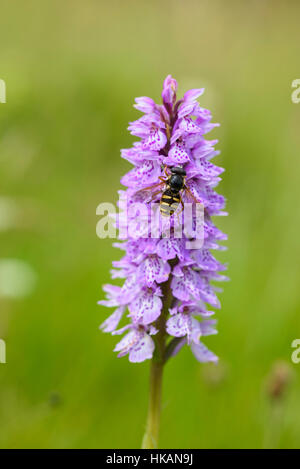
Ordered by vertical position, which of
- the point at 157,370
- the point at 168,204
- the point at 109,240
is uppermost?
the point at 168,204

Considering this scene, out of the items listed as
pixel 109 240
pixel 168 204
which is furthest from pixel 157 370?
pixel 109 240

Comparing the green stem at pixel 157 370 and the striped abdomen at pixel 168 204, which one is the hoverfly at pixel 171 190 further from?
the green stem at pixel 157 370

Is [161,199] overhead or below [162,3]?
below

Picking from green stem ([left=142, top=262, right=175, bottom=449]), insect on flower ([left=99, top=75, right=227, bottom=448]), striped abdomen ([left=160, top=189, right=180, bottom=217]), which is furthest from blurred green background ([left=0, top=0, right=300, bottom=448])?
striped abdomen ([left=160, top=189, right=180, bottom=217])

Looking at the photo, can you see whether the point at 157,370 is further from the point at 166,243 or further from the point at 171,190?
the point at 171,190

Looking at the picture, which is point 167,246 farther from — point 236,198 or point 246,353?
point 236,198

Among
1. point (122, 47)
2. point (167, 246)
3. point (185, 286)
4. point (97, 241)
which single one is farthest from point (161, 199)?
point (122, 47)
